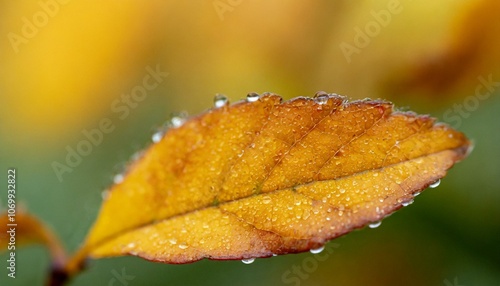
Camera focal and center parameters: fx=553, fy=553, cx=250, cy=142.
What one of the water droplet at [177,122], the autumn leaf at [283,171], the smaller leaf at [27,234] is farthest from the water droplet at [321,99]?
the smaller leaf at [27,234]

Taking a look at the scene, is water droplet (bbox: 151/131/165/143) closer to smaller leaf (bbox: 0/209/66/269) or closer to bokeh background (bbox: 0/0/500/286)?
smaller leaf (bbox: 0/209/66/269)

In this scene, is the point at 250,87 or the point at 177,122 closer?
the point at 177,122

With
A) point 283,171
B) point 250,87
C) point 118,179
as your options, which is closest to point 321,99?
point 283,171

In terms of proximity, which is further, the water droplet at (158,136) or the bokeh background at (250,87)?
the bokeh background at (250,87)

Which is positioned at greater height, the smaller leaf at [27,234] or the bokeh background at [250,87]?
the bokeh background at [250,87]

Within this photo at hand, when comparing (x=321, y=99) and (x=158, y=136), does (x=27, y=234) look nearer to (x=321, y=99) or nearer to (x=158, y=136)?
(x=158, y=136)

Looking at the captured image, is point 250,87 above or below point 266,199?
above

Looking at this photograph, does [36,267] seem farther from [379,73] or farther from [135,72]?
[379,73]

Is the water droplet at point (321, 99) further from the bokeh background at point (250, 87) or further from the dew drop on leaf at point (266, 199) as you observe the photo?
the bokeh background at point (250, 87)
